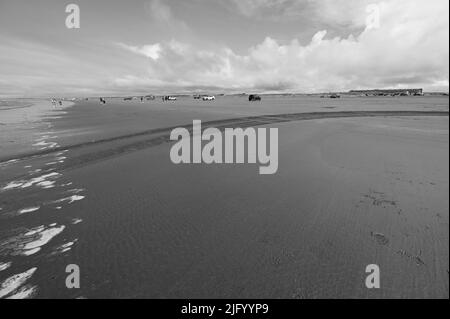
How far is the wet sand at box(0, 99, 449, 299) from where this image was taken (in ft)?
8.47

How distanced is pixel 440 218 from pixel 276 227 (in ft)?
8.42

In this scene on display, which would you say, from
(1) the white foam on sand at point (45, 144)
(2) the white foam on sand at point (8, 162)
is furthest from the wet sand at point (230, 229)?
(1) the white foam on sand at point (45, 144)

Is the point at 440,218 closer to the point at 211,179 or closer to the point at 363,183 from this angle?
the point at 363,183

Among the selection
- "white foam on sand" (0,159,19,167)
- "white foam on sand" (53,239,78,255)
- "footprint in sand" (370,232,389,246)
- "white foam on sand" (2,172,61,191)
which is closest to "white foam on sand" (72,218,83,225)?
"white foam on sand" (53,239,78,255)

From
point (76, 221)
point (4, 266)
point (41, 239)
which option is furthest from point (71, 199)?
point (4, 266)

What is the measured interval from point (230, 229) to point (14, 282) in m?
2.64

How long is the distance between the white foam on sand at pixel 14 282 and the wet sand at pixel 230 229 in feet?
0.05

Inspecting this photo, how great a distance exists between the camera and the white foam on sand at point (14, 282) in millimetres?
2506

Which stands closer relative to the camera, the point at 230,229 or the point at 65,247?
the point at 65,247

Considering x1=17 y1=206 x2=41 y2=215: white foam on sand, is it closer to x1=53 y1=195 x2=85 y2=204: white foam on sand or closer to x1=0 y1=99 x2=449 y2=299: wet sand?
x1=0 y1=99 x2=449 y2=299: wet sand

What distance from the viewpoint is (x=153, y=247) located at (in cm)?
317

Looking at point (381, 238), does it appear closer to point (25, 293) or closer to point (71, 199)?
point (25, 293)

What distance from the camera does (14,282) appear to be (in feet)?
8.60
